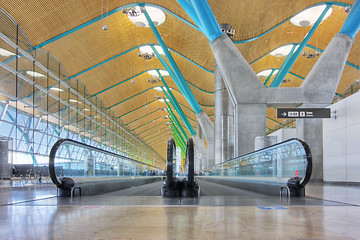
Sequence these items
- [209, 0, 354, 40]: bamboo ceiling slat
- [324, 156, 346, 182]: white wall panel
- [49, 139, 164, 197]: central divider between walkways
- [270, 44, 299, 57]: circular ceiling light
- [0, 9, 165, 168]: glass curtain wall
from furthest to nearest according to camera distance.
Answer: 1. [270, 44, 299, 57]: circular ceiling light
2. [209, 0, 354, 40]: bamboo ceiling slat
3. [0, 9, 165, 168]: glass curtain wall
4. [324, 156, 346, 182]: white wall panel
5. [49, 139, 164, 197]: central divider between walkways

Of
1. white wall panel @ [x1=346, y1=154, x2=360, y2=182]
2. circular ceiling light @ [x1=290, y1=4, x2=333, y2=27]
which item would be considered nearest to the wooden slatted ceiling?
circular ceiling light @ [x1=290, y1=4, x2=333, y2=27]

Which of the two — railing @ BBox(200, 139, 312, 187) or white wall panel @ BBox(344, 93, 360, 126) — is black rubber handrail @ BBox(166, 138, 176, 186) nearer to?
railing @ BBox(200, 139, 312, 187)

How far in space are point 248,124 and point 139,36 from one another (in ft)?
57.8

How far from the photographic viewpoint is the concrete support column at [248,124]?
16328 mm

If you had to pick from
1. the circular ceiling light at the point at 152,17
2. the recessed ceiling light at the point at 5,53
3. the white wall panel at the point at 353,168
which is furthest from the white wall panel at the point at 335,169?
the recessed ceiling light at the point at 5,53

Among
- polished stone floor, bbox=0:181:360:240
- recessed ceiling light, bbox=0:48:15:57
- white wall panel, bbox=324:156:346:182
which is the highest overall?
recessed ceiling light, bbox=0:48:15:57

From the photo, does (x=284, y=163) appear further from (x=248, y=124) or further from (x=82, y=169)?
A: (x=248, y=124)

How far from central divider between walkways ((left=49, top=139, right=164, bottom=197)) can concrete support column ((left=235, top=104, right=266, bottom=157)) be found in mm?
6256

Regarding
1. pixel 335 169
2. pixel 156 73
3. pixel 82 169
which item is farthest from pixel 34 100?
pixel 156 73

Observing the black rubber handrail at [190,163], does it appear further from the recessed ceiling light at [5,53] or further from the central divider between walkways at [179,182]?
the recessed ceiling light at [5,53]

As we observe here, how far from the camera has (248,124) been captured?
1652 centimetres

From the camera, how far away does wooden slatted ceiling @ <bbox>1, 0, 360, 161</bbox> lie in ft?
72.0

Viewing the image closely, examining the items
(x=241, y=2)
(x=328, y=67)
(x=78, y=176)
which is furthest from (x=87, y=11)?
(x=78, y=176)

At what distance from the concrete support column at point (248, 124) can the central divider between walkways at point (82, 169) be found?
626cm
